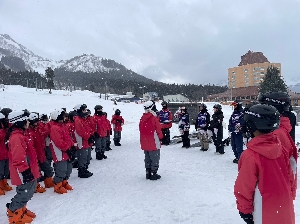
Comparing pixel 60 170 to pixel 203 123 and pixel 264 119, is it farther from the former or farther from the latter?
pixel 203 123

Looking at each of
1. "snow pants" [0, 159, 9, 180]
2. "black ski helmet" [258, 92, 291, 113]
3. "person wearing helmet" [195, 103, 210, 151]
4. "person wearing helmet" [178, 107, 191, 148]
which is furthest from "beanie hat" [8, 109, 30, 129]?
"person wearing helmet" [178, 107, 191, 148]

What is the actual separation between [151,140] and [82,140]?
77.5 inches

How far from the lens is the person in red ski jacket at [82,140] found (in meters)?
6.95

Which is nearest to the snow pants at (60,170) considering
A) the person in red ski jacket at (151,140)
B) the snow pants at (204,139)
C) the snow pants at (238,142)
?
the person in red ski jacket at (151,140)

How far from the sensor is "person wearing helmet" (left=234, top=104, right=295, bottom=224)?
236 centimetres

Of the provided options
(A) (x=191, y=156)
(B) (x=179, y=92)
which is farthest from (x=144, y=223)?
(B) (x=179, y=92)

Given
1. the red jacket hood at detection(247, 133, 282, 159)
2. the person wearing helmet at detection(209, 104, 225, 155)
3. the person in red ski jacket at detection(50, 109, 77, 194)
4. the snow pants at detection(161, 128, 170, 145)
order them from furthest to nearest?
the snow pants at detection(161, 128, 170, 145) → the person wearing helmet at detection(209, 104, 225, 155) → the person in red ski jacket at detection(50, 109, 77, 194) → the red jacket hood at detection(247, 133, 282, 159)

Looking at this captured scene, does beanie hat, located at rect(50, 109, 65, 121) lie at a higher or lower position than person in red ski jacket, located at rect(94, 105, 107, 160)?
higher

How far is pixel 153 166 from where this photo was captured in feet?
22.0

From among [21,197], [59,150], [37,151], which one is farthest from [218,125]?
[21,197]

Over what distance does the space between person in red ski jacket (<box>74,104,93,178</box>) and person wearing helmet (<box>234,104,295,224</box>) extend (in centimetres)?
526

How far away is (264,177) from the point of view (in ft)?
7.73

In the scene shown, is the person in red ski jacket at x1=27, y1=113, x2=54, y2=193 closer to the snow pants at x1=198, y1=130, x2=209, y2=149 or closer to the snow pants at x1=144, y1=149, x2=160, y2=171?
the snow pants at x1=144, y1=149, x2=160, y2=171

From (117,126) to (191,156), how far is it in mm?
4872
